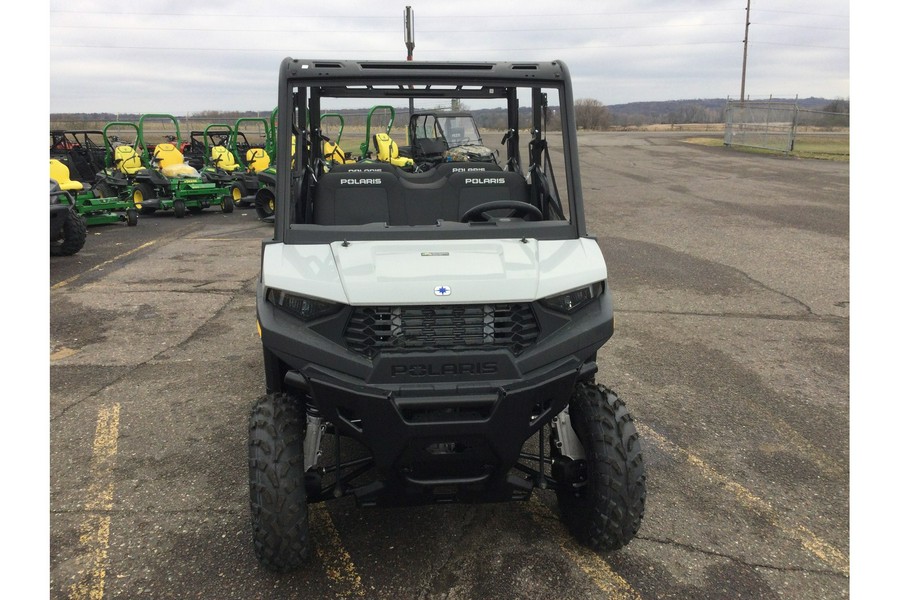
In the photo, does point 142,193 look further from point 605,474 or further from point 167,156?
point 605,474

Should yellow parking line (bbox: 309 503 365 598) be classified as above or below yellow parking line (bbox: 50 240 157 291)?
below

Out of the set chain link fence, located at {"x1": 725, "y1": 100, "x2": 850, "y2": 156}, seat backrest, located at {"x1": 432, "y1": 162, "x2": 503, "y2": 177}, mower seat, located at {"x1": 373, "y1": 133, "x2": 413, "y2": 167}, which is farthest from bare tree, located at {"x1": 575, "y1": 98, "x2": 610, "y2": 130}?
seat backrest, located at {"x1": 432, "y1": 162, "x2": 503, "y2": 177}

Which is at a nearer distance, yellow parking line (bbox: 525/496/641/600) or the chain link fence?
yellow parking line (bbox: 525/496/641/600)

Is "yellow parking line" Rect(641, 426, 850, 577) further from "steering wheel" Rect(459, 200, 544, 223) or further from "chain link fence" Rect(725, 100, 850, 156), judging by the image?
"chain link fence" Rect(725, 100, 850, 156)

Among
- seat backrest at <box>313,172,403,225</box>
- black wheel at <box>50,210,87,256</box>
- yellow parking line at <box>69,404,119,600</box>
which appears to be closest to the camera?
yellow parking line at <box>69,404,119,600</box>

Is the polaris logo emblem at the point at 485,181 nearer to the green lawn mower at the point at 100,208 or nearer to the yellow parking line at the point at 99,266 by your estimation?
the yellow parking line at the point at 99,266

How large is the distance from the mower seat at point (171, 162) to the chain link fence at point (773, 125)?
69.9ft

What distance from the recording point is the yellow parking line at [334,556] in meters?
3.08

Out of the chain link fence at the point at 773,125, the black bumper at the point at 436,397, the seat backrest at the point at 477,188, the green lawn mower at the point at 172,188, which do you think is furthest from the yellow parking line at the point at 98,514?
the chain link fence at the point at 773,125

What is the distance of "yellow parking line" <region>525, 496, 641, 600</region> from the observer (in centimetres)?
305

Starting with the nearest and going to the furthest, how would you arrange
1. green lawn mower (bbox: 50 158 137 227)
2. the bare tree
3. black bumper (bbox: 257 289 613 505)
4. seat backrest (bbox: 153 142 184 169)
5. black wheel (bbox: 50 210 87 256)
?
black bumper (bbox: 257 289 613 505), black wheel (bbox: 50 210 87 256), green lawn mower (bbox: 50 158 137 227), seat backrest (bbox: 153 142 184 169), the bare tree

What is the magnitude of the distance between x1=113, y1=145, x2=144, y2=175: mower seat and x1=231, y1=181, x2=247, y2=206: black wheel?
1.88 meters

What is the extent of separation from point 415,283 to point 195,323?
4.59 meters

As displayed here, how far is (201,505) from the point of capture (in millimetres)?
3711
